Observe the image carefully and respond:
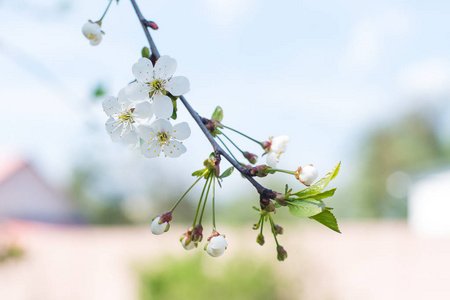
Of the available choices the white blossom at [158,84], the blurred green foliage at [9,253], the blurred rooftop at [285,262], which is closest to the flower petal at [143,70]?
the white blossom at [158,84]

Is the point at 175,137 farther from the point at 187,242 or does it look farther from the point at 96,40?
the point at 96,40

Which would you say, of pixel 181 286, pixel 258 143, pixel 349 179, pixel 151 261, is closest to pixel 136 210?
pixel 349 179

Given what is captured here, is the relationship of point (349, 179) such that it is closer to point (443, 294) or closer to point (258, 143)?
point (443, 294)

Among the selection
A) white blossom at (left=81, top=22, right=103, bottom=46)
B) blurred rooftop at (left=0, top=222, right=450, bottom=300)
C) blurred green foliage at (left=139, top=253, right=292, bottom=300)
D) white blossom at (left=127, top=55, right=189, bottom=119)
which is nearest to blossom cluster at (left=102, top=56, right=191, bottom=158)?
white blossom at (left=127, top=55, right=189, bottom=119)

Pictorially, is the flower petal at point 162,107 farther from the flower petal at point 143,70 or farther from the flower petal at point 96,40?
the flower petal at point 96,40

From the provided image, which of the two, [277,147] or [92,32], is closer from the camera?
[277,147]

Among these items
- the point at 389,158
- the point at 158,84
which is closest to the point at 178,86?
the point at 158,84
